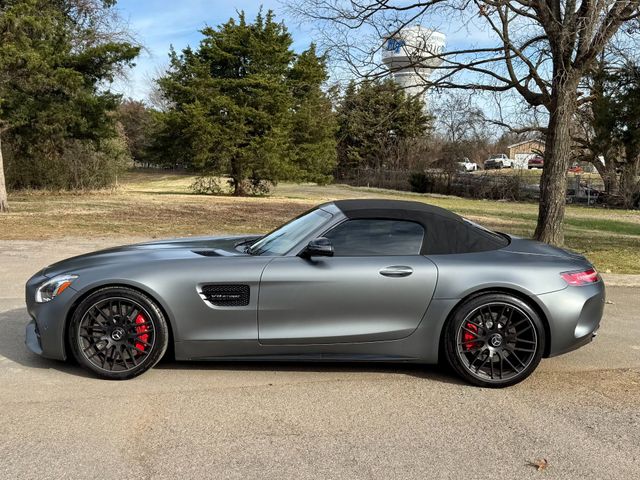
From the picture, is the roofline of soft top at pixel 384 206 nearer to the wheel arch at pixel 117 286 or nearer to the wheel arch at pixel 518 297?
the wheel arch at pixel 518 297

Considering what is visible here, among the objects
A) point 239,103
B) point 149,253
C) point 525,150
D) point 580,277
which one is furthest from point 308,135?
point 525,150

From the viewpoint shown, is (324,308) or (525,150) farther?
(525,150)

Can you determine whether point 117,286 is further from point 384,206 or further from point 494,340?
point 494,340

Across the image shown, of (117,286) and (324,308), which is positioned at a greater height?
(117,286)

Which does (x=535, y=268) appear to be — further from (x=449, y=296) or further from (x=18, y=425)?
(x=18, y=425)

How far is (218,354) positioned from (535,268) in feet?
8.23

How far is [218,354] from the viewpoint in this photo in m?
4.32

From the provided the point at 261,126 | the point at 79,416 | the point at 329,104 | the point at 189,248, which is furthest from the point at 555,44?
the point at 261,126

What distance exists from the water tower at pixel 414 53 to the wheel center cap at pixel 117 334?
8.81 metres

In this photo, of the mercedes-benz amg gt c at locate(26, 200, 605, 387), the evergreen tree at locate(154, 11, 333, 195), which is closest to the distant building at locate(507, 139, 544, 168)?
the evergreen tree at locate(154, 11, 333, 195)

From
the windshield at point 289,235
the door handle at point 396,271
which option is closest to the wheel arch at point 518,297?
the door handle at point 396,271

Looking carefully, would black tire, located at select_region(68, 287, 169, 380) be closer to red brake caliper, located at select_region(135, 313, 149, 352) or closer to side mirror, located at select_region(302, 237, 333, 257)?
red brake caliper, located at select_region(135, 313, 149, 352)

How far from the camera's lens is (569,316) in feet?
14.4

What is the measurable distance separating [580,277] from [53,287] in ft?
13.3
